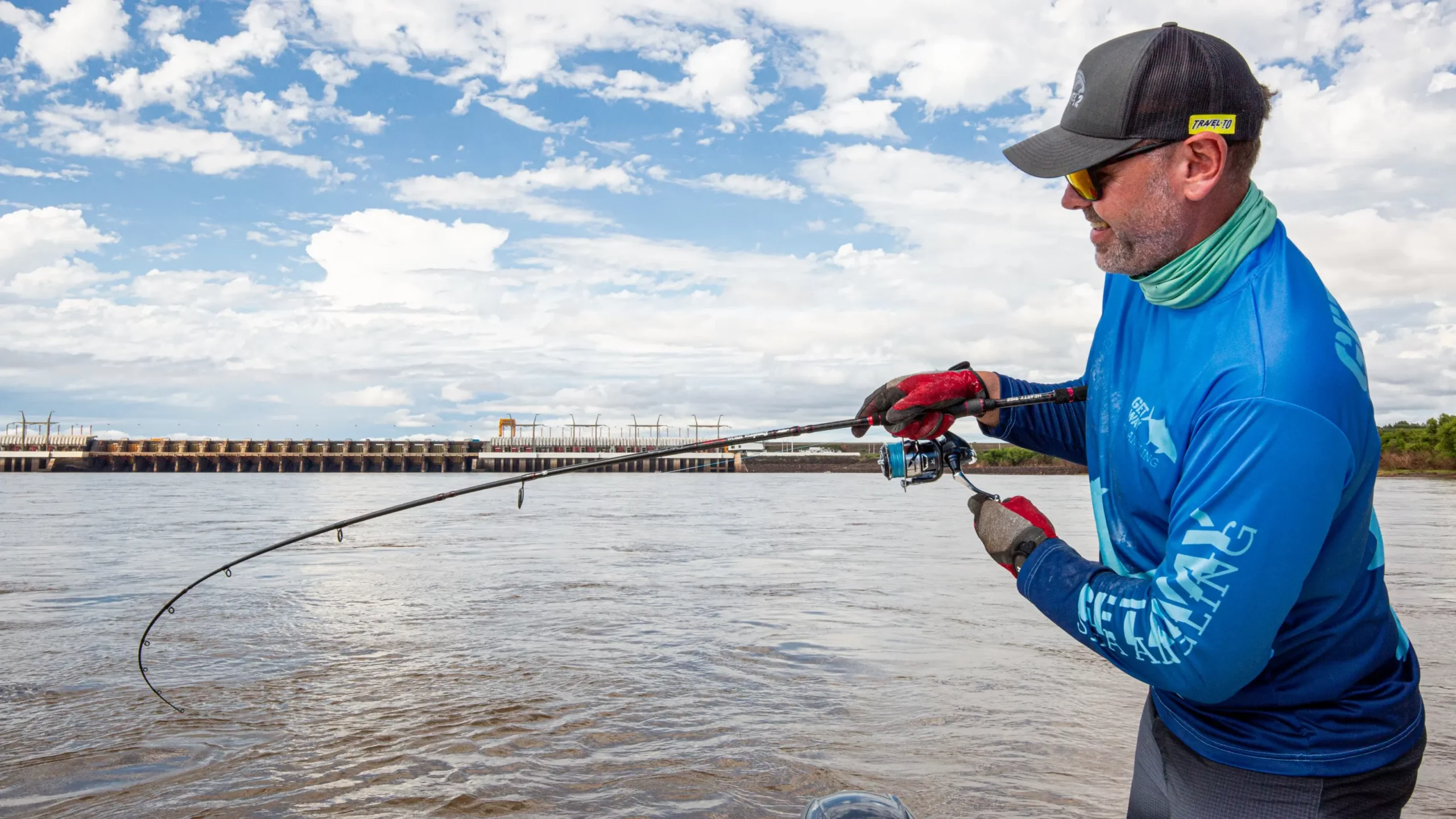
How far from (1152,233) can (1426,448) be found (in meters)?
66.9

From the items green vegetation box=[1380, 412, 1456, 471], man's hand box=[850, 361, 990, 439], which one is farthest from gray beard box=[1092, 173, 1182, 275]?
green vegetation box=[1380, 412, 1456, 471]

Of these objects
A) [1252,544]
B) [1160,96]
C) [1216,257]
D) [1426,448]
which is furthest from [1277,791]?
[1426,448]

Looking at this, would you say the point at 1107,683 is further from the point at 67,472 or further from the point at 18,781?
the point at 67,472

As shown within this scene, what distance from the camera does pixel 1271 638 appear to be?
55.9 inches

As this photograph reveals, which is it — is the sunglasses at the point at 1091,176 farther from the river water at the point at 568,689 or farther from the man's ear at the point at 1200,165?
the river water at the point at 568,689

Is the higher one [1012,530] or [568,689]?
[1012,530]

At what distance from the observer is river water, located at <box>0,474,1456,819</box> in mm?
4344

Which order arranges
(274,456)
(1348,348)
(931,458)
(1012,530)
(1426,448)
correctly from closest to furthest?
(1348,348), (1012,530), (931,458), (1426,448), (274,456)

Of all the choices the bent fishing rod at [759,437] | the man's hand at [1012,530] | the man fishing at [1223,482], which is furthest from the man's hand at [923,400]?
the man fishing at [1223,482]

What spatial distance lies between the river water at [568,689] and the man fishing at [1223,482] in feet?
8.68

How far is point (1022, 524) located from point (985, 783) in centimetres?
302

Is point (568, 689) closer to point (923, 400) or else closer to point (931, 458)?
point (931, 458)

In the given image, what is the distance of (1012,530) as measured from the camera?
6.02ft

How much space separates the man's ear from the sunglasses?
0.03 meters
